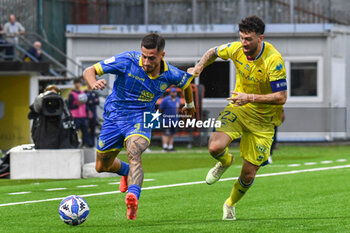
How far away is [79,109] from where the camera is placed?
25.4 metres

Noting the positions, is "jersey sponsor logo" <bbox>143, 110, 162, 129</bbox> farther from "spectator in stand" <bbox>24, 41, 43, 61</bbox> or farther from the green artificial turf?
"spectator in stand" <bbox>24, 41, 43, 61</bbox>

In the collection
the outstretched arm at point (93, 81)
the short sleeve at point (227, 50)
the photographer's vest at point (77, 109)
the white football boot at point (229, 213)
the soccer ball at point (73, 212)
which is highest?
the short sleeve at point (227, 50)

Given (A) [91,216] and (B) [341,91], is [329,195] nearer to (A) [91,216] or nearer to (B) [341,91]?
(A) [91,216]

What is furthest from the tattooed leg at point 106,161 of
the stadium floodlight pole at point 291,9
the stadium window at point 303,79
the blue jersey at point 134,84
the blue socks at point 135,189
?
the stadium floodlight pole at point 291,9

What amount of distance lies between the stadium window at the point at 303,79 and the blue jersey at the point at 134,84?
80.3 feet

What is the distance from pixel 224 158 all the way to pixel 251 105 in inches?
29.6

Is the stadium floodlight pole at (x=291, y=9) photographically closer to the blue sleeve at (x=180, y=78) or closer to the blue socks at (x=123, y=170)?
the blue socks at (x=123, y=170)

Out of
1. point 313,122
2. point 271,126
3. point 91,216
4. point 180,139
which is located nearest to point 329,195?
point 271,126

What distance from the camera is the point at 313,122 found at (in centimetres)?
3347

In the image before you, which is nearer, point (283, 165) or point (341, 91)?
point (283, 165)

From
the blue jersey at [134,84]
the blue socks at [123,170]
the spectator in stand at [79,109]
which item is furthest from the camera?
the spectator in stand at [79,109]

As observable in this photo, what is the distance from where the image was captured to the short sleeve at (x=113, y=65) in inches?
387

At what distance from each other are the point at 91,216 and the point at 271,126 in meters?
2.48

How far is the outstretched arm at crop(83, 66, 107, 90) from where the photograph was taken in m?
9.19
